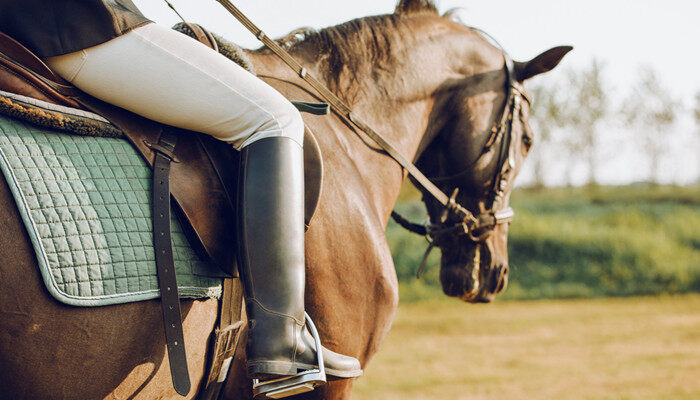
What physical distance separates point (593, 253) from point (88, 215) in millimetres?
16907

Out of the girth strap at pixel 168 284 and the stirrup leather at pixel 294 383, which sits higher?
the girth strap at pixel 168 284

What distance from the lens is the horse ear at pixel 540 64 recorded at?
3.26 meters

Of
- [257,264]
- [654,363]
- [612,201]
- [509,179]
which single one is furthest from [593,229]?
[257,264]

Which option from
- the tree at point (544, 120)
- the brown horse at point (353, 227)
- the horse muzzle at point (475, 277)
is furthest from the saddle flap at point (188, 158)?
the tree at point (544, 120)

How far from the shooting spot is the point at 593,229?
18.5 metres

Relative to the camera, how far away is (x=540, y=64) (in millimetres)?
3328

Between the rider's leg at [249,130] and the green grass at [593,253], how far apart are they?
13.0 metres

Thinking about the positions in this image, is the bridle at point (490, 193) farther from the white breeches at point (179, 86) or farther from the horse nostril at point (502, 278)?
the white breeches at point (179, 86)

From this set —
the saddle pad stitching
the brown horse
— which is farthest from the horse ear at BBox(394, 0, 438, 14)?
the saddle pad stitching

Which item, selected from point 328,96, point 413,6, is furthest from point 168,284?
point 413,6

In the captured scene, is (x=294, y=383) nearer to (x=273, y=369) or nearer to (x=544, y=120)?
(x=273, y=369)

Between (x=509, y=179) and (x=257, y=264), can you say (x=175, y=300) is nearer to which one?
(x=257, y=264)

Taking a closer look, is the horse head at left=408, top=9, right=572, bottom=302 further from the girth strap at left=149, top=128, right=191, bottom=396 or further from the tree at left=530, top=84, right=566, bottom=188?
the tree at left=530, top=84, right=566, bottom=188

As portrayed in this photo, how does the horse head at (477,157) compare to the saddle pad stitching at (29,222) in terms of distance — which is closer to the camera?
the saddle pad stitching at (29,222)
